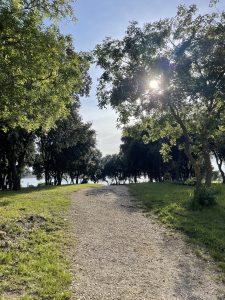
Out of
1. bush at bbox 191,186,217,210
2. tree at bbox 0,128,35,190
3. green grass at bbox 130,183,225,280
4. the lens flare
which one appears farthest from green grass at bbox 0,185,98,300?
tree at bbox 0,128,35,190

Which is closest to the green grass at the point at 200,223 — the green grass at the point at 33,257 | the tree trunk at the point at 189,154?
the tree trunk at the point at 189,154

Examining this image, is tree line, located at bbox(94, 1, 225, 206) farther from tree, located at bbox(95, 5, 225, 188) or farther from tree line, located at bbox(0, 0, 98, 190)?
tree line, located at bbox(0, 0, 98, 190)

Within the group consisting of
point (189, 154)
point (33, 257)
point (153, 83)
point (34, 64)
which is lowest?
point (33, 257)

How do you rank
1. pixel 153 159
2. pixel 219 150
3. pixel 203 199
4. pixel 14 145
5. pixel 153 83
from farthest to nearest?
pixel 153 159
pixel 219 150
pixel 14 145
pixel 153 83
pixel 203 199

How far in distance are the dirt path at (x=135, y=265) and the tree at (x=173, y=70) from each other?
31.8 ft

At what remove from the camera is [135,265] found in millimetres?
9820

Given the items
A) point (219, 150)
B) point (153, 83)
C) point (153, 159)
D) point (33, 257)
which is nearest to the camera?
point (33, 257)

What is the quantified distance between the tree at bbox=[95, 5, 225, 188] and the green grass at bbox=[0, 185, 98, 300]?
11790 millimetres

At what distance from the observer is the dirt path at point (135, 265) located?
7.87 meters

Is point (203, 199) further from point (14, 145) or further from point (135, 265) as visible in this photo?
point (14, 145)

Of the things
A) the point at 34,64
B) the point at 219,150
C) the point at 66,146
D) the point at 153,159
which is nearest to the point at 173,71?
the point at 34,64

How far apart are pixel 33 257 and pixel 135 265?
2998 millimetres

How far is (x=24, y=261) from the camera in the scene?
9.34 metres

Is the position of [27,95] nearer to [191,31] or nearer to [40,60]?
[40,60]
